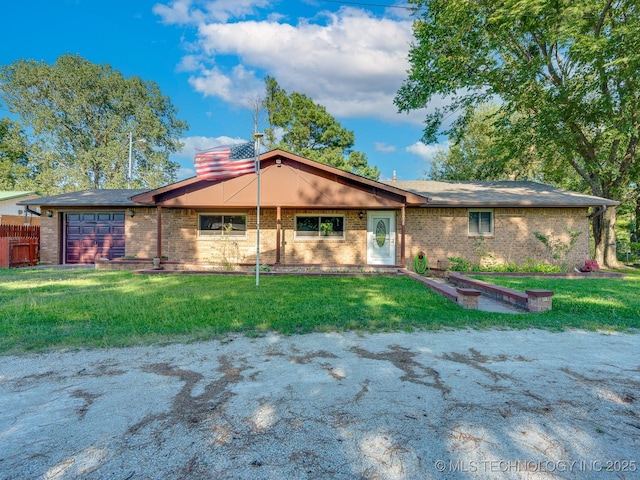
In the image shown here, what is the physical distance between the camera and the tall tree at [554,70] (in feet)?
41.1

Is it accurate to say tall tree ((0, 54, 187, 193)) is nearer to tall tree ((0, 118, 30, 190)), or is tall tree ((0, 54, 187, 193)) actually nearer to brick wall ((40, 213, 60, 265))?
tall tree ((0, 118, 30, 190))

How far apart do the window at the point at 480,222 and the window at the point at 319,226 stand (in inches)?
203

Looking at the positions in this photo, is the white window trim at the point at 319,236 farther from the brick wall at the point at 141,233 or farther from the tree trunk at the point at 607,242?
the tree trunk at the point at 607,242

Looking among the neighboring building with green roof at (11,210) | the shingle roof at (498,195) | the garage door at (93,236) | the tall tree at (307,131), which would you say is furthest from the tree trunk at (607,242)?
the neighboring building with green roof at (11,210)

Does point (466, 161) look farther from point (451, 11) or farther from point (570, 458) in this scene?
point (570, 458)

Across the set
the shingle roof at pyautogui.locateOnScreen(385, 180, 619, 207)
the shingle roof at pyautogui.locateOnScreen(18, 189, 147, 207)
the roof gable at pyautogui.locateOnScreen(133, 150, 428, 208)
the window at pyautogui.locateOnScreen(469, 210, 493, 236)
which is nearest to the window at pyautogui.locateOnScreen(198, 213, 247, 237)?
the roof gable at pyautogui.locateOnScreen(133, 150, 428, 208)

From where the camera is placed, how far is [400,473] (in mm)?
1976

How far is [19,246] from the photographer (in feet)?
45.4

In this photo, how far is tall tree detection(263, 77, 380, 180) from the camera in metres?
29.6

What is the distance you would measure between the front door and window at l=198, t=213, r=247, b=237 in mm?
5179

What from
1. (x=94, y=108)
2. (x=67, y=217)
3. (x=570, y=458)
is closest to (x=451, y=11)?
(x=570, y=458)

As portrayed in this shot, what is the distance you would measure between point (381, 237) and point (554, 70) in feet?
35.5

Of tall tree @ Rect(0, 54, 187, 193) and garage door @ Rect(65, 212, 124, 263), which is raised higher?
tall tree @ Rect(0, 54, 187, 193)

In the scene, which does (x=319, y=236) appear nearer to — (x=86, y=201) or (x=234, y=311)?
(x=234, y=311)
